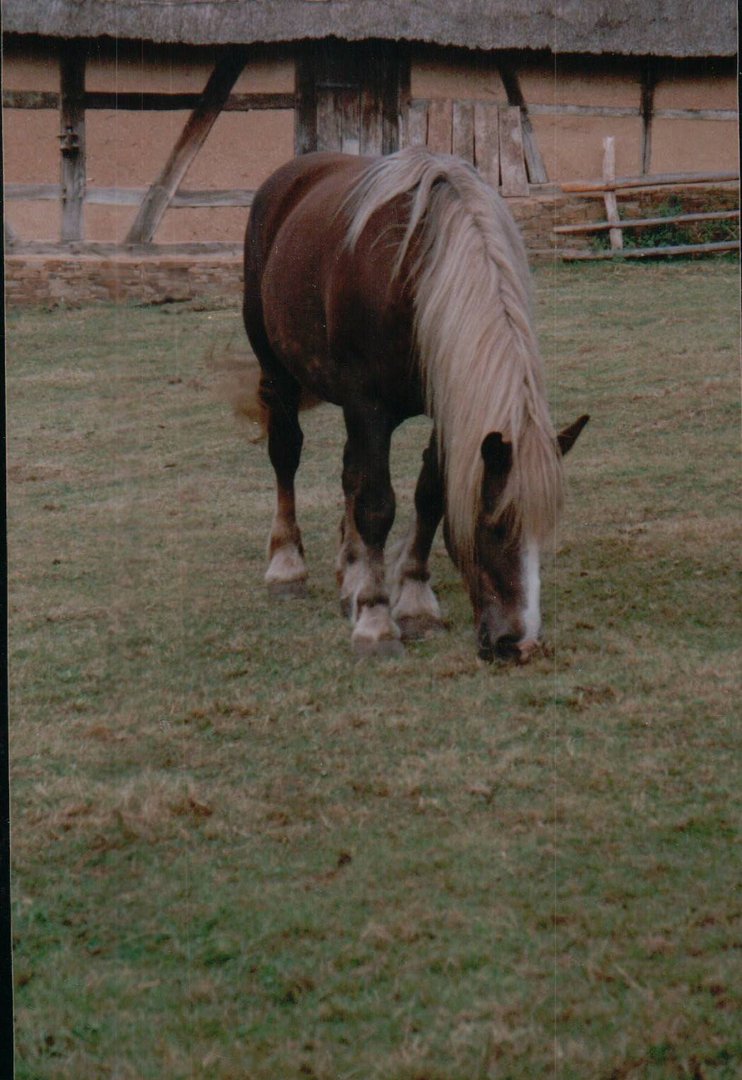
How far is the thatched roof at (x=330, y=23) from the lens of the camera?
37.5 ft

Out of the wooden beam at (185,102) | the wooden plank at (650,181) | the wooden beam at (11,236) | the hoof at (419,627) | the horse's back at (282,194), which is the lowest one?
the hoof at (419,627)

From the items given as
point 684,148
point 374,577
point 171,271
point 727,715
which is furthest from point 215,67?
point 727,715

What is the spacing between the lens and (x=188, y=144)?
12.9 m

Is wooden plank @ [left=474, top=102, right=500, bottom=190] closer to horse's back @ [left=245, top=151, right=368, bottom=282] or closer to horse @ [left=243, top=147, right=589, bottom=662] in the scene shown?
horse's back @ [left=245, top=151, right=368, bottom=282]

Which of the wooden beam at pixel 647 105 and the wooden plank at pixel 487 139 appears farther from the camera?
the wooden beam at pixel 647 105

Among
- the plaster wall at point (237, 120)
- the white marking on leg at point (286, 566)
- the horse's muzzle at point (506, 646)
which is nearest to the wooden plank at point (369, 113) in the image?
the plaster wall at point (237, 120)

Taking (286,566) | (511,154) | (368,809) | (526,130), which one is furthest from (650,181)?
(368,809)

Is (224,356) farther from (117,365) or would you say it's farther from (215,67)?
(215,67)

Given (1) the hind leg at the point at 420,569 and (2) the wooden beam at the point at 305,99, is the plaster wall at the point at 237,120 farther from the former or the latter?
(1) the hind leg at the point at 420,569

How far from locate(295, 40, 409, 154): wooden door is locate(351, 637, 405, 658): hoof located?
9.77m

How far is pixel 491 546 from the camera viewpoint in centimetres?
388

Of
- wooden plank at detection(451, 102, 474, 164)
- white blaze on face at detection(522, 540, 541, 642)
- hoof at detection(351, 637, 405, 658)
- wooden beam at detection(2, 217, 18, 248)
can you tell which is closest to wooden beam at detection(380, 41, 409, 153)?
wooden plank at detection(451, 102, 474, 164)

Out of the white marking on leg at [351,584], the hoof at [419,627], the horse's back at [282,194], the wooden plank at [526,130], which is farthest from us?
the wooden plank at [526,130]

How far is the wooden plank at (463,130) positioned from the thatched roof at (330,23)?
1219 mm
